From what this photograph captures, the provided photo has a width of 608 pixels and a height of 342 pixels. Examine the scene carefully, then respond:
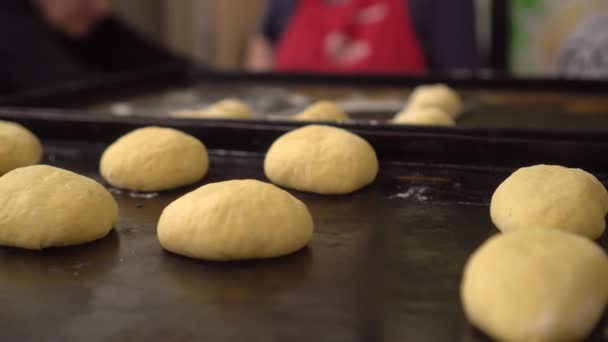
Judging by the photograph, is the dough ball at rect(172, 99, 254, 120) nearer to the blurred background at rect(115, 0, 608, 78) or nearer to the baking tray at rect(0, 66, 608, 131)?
the baking tray at rect(0, 66, 608, 131)

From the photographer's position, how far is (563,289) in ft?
2.46

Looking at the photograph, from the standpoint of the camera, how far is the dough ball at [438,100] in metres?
1.94

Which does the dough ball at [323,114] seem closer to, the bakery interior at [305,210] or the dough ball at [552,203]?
the bakery interior at [305,210]

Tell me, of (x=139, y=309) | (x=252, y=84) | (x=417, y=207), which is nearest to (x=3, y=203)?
(x=139, y=309)

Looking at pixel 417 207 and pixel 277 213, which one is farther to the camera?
pixel 417 207

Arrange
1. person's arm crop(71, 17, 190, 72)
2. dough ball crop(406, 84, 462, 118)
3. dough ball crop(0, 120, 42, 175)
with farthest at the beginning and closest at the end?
person's arm crop(71, 17, 190, 72), dough ball crop(406, 84, 462, 118), dough ball crop(0, 120, 42, 175)

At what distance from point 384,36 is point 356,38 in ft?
0.44

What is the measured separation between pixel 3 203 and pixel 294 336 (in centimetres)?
59

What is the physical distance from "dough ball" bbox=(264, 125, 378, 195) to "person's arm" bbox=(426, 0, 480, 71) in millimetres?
1579

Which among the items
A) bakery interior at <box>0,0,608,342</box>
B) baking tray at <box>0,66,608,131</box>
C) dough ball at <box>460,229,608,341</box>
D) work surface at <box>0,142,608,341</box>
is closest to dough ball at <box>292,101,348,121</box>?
bakery interior at <box>0,0,608,342</box>

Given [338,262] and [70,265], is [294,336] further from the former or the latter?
[70,265]

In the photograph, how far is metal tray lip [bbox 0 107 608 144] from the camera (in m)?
1.41

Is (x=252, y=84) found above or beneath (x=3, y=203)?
beneath

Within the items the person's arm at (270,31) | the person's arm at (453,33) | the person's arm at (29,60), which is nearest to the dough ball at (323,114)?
the person's arm at (453,33)
